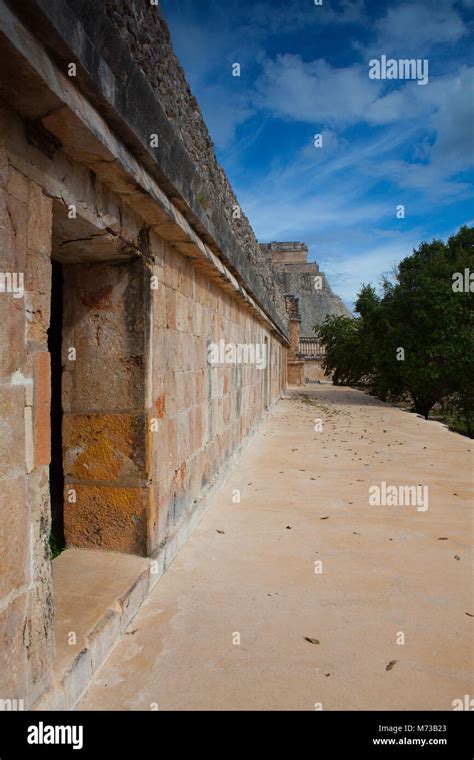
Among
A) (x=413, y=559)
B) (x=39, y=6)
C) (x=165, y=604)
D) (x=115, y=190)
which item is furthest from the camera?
(x=413, y=559)

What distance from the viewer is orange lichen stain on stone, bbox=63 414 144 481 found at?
300cm

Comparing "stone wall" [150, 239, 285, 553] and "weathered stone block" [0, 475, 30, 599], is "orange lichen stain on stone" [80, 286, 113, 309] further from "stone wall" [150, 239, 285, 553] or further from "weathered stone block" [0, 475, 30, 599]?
"weathered stone block" [0, 475, 30, 599]

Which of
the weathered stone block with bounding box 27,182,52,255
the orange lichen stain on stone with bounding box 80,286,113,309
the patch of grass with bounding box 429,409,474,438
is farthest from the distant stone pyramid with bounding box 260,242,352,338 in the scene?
the weathered stone block with bounding box 27,182,52,255

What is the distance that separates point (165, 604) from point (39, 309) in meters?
1.88

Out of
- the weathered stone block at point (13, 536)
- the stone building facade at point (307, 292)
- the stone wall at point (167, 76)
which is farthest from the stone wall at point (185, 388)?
the stone building facade at point (307, 292)

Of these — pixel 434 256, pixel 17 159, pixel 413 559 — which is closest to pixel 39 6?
pixel 17 159

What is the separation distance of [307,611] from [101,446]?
1590 millimetres

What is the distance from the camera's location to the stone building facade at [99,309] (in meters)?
1.62

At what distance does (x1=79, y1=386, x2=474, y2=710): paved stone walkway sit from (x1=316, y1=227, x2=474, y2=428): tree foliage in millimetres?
9405

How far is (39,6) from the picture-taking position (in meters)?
1.42

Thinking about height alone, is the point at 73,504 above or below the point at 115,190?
below

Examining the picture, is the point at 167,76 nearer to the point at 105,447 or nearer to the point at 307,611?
the point at 105,447

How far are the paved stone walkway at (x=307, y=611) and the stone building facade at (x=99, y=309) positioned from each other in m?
0.23

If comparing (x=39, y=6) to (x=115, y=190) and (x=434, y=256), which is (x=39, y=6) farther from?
(x=434, y=256)
